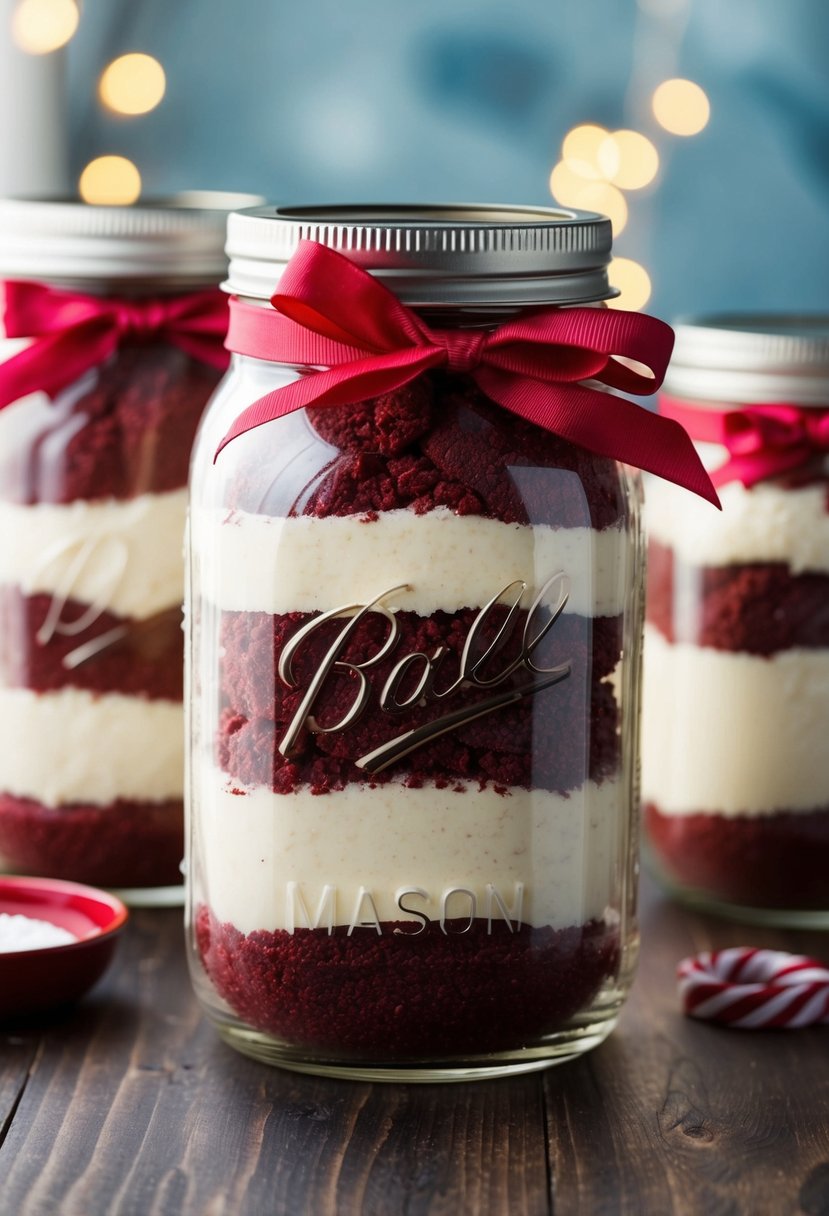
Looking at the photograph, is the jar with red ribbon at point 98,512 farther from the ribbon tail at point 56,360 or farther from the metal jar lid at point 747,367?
the metal jar lid at point 747,367

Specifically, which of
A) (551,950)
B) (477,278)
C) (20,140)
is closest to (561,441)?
(477,278)

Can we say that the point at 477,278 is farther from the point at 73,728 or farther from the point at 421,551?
the point at 73,728

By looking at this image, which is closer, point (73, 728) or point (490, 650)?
point (490, 650)

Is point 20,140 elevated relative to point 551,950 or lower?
elevated

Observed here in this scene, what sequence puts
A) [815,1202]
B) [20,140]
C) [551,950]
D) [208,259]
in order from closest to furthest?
[815,1202], [551,950], [208,259], [20,140]

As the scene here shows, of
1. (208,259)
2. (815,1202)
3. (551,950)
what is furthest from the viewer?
(208,259)

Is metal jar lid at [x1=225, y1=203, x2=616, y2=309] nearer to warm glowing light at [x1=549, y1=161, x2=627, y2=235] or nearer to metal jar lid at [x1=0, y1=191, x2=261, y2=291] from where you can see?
metal jar lid at [x1=0, y1=191, x2=261, y2=291]

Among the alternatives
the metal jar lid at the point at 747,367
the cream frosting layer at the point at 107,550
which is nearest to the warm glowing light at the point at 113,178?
the cream frosting layer at the point at 107,550

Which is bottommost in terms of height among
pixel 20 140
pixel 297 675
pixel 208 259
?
pixel 297 675
